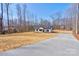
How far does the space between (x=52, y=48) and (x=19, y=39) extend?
0.45 metres

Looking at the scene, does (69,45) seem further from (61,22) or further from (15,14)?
(15,14)

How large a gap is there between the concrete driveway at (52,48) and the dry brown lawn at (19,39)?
6cm

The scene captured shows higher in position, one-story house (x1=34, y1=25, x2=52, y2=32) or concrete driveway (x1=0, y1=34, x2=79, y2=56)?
one-story house (x1=34, y1=25, x2=52, y2=32)

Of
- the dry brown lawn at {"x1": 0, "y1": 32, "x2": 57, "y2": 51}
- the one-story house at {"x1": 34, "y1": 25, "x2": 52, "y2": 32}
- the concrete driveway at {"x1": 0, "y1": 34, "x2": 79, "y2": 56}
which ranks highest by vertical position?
the one-story house at {"x1": 34, "y1": 25, "x2": 52, "y2": 32}

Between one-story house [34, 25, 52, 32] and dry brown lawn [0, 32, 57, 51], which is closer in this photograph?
dry brown lawn [0, 32, 57, 51]

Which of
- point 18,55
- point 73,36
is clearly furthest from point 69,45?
point 18,55

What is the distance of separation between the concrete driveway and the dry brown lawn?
57 mm

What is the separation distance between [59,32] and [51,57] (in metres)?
0.38

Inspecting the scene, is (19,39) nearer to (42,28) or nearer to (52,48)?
(42,28)

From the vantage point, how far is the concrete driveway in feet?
11.4

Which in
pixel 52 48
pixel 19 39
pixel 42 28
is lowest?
pixel 52 48

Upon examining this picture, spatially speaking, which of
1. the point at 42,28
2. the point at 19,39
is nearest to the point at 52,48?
the point at 42,28

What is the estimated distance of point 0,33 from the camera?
3555mm

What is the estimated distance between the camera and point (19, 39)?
3.56m
